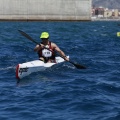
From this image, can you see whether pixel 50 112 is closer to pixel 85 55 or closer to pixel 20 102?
pixel 20 102

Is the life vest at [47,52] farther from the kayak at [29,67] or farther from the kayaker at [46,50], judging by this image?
the kayak at [29,67]

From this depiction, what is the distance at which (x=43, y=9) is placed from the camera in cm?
9050

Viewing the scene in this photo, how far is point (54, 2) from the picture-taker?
90.8 m

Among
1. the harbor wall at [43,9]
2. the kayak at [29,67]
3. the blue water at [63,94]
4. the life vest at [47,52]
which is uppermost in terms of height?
the harbor wall at [43,9]

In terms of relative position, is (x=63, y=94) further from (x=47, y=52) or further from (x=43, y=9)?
(x=43, y=9)

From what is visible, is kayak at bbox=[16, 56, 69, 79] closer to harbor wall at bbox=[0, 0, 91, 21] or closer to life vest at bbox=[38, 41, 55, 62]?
life vest at bbox=[38, 41, 55, 62]

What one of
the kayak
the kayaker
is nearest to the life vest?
the kayaker

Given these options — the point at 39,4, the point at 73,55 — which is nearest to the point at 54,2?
the point at 39,4

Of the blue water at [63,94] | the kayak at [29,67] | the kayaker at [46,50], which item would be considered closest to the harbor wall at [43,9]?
the blue water at [63,94]

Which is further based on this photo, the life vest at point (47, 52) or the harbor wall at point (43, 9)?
the harbor wall at point (43, 9)

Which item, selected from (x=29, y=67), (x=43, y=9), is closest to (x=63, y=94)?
(x=29, y=67)

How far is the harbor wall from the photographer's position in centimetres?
8888

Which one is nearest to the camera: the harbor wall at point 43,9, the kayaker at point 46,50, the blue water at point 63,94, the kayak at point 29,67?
the blue water at point 63,94

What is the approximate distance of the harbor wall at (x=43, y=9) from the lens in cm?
8888
